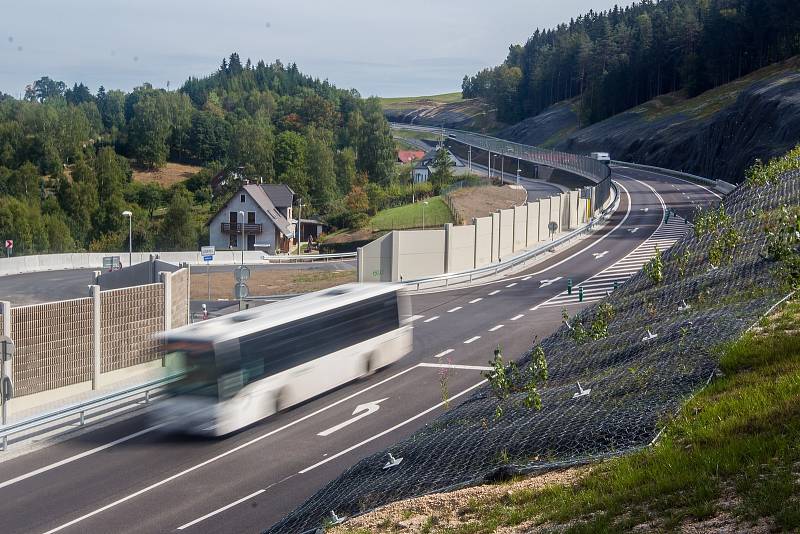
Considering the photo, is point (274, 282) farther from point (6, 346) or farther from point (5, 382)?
point (5, 382)

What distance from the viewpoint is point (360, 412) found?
2111cm

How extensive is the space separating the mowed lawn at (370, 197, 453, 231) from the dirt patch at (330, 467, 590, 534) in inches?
2739

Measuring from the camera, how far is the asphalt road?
1467 cm

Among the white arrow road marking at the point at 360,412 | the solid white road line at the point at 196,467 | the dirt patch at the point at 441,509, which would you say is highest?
the dirt patch at the point at 441,509

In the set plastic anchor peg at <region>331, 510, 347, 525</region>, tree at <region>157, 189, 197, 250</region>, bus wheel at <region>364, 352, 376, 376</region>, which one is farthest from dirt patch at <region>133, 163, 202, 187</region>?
plastic anchor peg at <region>331, 510, 347, 525</region>

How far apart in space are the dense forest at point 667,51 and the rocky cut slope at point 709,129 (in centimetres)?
526

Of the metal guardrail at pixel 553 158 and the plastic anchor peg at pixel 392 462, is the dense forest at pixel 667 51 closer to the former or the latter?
the metal guardrail at pixel 553 158

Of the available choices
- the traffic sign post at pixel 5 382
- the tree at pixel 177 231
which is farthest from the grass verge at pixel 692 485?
the tree at pixel 177 231

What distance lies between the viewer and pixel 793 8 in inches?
4624

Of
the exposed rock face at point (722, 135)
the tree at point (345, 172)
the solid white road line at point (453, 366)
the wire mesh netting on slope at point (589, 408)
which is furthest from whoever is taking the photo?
the tree at point (345, 172)

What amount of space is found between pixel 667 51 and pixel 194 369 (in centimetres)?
14379

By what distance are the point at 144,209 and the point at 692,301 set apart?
398 ft

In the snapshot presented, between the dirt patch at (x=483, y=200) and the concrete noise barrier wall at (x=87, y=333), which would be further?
the dirt patch at (x=483, y=200)

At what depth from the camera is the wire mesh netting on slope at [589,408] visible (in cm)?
1088
